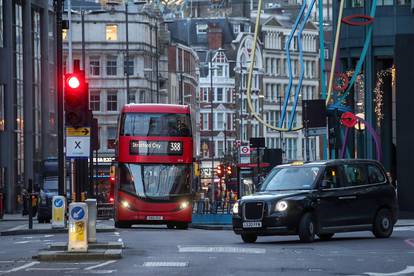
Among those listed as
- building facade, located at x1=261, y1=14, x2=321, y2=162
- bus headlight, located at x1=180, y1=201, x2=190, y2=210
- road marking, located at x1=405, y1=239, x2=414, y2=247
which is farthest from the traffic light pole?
building facade, located at x1=261, y1=14, x2=321, y2=162

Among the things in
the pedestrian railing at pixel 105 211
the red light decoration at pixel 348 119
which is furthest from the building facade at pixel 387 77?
the pedestrian railing at pixel 105 211

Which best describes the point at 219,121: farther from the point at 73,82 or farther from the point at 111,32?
the point at 73,82

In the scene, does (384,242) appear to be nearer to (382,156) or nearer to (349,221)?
(349,221)

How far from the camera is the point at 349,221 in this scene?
1229 inches

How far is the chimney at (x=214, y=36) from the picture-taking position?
172 metres

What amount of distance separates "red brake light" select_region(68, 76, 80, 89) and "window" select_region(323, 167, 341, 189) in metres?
7.22

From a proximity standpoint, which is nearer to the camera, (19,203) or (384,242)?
(384,242)

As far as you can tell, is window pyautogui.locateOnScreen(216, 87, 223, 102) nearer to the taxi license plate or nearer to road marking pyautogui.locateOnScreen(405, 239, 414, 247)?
the taxi license plate

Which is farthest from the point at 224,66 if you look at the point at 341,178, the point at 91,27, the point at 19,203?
the point at 341,178

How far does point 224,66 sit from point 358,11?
4137 inches

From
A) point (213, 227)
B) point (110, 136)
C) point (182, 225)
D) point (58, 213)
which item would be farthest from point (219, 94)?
point (58, 213)

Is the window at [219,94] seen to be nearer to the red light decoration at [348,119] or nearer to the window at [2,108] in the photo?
the window at [2,108]

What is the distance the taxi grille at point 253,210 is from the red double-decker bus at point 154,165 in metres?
15.0

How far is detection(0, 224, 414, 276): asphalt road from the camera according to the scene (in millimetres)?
20422
